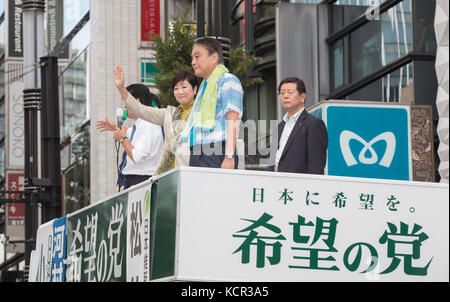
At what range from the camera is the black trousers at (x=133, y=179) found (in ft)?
28.7

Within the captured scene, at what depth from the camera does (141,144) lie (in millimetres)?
8648

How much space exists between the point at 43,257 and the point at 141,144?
4.75 feet

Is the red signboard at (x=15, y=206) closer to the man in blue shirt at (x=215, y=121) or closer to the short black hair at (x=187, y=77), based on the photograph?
the short black hair at (x=187, y=77)

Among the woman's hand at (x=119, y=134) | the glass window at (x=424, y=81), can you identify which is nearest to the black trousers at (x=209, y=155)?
the woman's hand at (x=119, y=134)

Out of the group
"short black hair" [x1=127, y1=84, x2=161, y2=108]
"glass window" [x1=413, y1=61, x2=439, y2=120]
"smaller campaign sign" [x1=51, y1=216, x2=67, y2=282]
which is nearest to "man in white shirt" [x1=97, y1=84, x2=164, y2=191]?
"short black hair" [x1=127, y1=84, x2=161, y2=108]

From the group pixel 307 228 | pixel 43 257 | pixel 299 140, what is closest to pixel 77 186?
pixel 43 257

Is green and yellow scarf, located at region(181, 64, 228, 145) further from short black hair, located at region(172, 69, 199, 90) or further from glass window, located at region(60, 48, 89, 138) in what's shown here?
glass window, located at region(60, 48, 89, 138)

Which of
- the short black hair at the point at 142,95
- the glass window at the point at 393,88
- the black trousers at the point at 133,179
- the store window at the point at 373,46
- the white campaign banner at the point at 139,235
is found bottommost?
the white campaign banner at the point at 139,235

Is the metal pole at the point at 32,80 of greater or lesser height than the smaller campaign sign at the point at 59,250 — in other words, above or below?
above

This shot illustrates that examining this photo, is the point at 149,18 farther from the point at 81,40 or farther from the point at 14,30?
the point at 14,30

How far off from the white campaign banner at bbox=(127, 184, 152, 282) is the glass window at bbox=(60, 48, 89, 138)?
2206cm

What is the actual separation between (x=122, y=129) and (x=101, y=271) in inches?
69.5

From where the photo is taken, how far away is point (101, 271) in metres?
7.20
